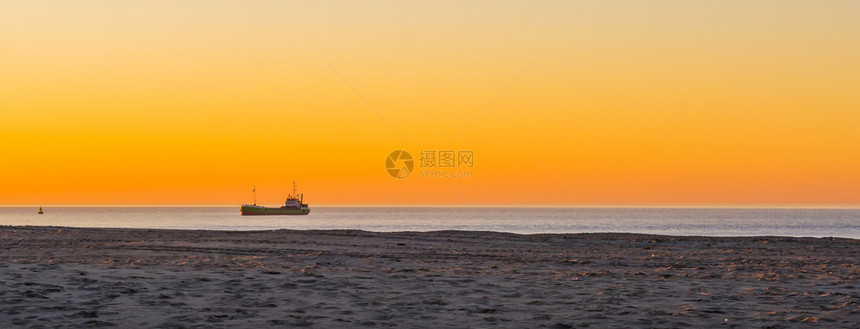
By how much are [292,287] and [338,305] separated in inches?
88.7

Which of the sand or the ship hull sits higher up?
the ship hull

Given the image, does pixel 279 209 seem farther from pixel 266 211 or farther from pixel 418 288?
pixel 418 288

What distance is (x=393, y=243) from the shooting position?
98.2 feet

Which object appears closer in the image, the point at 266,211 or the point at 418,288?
the point at 418,288

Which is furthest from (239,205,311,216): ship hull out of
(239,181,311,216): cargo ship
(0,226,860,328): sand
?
(0,226,860,328): sand

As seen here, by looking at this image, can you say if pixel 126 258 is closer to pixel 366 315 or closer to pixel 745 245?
pixel 366 315

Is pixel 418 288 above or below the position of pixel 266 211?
below

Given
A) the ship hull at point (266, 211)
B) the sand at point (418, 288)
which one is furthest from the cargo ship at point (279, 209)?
the sand at point (418, 288)

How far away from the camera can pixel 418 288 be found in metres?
14.9

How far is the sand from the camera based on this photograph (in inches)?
450

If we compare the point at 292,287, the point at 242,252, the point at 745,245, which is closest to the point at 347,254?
the point at 242,252

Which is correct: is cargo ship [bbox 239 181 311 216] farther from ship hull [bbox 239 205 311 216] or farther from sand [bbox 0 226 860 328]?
sand [bbox 0 226 860 328]

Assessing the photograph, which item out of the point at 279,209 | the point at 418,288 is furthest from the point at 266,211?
the point at 418,288

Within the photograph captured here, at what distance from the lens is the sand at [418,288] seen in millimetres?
11422
